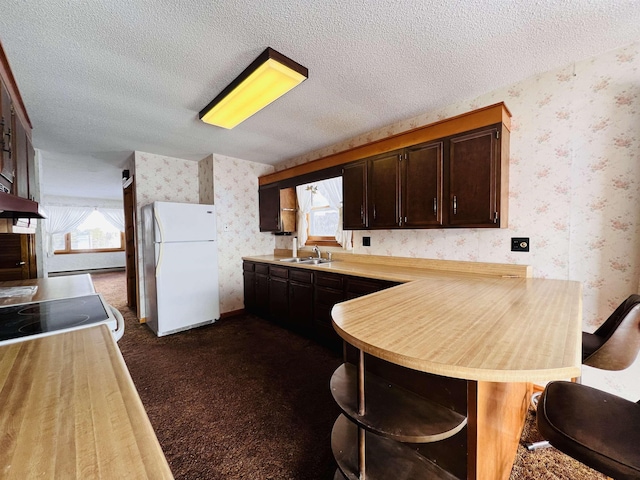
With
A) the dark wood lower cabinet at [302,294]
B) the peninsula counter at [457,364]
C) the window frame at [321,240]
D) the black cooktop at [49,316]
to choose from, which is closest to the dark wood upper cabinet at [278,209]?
the window frame at [321,240]

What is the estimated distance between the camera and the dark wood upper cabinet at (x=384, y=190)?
8.28 feet

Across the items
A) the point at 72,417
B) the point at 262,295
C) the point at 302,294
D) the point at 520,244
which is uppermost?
the point at 520,244

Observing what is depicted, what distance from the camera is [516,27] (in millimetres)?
1507

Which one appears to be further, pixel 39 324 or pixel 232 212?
pixel 232 212

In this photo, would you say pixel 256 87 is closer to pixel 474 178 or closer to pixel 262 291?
pixel 474 178

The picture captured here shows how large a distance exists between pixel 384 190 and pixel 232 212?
92.3 inches

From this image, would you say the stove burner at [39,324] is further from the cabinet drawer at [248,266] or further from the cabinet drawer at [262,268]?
the cabinet drawer at [248,266]

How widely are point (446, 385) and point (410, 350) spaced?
0.37 metres

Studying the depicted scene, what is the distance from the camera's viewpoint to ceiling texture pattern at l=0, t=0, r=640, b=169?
1379 mm

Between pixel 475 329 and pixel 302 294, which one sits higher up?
pixel 475 329

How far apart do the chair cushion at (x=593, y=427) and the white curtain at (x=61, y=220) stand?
992cm

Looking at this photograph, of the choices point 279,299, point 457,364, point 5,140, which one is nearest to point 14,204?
point 5,140

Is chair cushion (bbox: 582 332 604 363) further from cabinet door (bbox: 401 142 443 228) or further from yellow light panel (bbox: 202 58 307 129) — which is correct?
yellow light panel (bbox: 202 58 307 129)

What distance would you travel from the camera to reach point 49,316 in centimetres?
133
